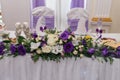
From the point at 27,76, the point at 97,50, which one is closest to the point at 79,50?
the point at 97,50

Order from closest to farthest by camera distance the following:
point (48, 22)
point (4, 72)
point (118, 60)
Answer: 1. point (118, 60)
2. point (4, 72)
3. point (48, 22)

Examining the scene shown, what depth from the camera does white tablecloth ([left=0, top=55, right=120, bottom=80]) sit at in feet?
4.50

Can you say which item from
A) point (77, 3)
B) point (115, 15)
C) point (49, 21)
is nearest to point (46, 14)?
point (49, 21)

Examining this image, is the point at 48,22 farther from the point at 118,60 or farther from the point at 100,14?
the point at 118,60

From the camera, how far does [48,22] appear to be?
10.1 feet

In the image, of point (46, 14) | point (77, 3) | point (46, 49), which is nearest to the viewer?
point (46, 49)

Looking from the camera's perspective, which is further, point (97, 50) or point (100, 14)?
point (100, 14)

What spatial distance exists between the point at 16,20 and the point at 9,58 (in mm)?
2187

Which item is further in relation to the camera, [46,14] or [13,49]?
[46,14]

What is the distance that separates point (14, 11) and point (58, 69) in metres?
2.32

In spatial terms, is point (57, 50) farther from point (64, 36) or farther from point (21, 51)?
point (21, 51)

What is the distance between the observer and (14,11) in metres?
3.46

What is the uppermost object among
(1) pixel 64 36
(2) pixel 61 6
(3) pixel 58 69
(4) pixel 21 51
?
(2) pixel 61 6

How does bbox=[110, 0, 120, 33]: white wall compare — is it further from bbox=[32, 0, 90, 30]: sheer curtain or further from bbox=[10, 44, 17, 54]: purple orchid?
bbox=[10, 44, 17, 54]: purple orchid
